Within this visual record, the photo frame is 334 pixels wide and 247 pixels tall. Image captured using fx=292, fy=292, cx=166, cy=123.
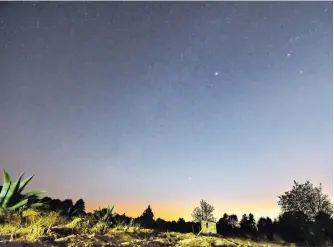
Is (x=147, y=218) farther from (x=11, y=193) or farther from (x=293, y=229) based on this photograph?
(x=293, y=229)

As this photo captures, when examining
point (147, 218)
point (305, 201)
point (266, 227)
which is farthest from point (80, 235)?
point (305, 201)

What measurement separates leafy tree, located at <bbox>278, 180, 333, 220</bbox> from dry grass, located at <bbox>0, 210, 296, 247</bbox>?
32.9ft

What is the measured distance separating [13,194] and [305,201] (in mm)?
12505

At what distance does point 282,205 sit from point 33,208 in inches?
480

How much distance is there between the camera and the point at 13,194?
5211mm

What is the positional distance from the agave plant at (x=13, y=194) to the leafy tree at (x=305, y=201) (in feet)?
37.8

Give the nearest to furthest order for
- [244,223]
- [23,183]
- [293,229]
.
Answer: [23,183], [293,229], [244,223]

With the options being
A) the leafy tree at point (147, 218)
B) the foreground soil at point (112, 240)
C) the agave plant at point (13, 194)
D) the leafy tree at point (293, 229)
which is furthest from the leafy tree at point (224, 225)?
the agave plant at point (13, 194)

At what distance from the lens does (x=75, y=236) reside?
4.06 m

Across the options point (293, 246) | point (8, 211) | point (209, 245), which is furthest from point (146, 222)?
point (293, 246)

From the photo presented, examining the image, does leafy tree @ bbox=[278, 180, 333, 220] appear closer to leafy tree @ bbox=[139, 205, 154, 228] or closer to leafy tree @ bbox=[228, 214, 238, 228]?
leafy tree @ bbox=[228, 214, 238, 228]

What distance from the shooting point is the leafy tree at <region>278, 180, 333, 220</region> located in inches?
503

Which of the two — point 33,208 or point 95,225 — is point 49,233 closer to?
point 95,225

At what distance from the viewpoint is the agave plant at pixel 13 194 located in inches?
200
